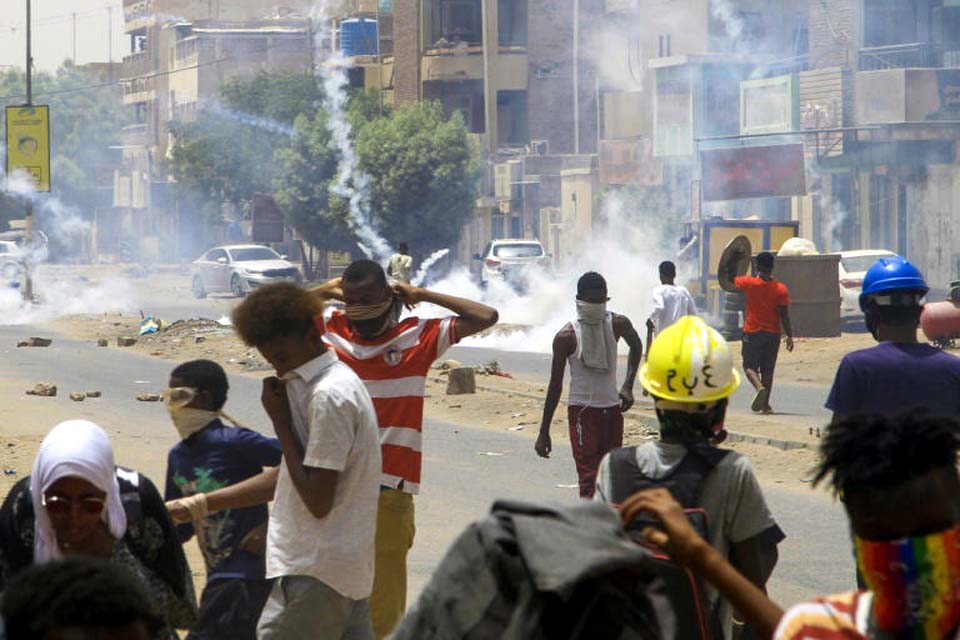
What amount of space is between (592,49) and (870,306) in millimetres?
56386

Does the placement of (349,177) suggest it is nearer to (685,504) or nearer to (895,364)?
(895,364)

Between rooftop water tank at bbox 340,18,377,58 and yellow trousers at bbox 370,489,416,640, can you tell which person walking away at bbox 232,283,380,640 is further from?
rooftop water tank at bbox 340,18,377,58

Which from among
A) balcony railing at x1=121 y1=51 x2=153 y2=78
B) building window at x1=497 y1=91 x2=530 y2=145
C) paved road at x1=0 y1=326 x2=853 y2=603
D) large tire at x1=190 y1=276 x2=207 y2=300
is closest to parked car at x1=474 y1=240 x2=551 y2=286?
large tire at x1=190 y1=276 x2=207 y2=300

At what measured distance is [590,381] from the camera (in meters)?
9.23

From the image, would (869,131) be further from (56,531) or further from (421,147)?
(56,531)

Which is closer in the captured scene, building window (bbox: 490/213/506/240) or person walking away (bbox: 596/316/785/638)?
person walking away (bbox: 596/316/785/638)

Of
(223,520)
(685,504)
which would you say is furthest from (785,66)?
(685,504)

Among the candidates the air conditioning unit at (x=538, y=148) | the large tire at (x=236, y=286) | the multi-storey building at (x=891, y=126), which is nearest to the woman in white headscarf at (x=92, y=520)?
the multi-storey building at (x=891, y=126)

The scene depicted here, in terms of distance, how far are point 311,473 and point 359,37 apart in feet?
224

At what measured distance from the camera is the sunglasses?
12.8 feet

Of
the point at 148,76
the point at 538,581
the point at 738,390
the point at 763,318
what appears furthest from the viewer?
the point at 148,76

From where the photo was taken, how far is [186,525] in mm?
5352

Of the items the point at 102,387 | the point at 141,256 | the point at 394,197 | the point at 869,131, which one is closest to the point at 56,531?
the point at 102,387

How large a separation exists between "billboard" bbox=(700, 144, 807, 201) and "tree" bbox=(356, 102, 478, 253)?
17733 mm
